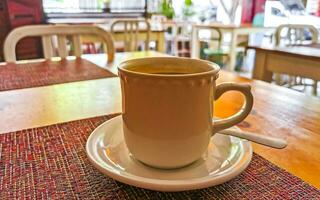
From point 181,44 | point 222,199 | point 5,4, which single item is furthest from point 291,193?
point 181,44

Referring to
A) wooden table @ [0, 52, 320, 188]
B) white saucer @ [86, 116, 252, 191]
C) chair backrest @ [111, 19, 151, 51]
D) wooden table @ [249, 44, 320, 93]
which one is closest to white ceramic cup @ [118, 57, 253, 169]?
white saucer @ [86, 116, 252, 191]

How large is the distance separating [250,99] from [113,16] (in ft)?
12.7

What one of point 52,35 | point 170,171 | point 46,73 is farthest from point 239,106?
point 52,35

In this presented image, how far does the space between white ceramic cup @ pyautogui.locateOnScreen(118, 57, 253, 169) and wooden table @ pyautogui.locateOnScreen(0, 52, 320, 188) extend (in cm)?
15

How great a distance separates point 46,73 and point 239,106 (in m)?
0.61

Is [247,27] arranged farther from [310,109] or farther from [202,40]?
[310,109]

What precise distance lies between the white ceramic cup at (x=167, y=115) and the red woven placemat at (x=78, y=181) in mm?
46

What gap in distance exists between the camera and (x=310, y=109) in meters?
0.66

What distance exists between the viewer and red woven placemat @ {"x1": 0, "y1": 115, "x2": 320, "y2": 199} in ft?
1.11

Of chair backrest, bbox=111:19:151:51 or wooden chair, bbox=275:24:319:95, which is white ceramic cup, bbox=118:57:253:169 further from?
chair backrest, bbox=111:19:151:51

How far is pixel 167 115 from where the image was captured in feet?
1.09

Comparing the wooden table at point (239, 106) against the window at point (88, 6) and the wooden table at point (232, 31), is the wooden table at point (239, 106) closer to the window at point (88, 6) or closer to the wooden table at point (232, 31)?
the wooden table at point (232, 31)

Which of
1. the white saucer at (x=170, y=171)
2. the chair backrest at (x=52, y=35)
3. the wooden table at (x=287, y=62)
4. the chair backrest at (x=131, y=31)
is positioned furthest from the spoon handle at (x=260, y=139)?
the chair backrest at (x=131, y=31)

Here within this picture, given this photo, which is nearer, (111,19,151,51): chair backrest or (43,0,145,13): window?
(111,19,151,51): chair backrest
